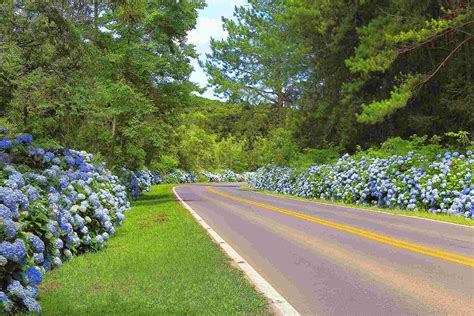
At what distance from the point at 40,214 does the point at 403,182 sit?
13.7 metres

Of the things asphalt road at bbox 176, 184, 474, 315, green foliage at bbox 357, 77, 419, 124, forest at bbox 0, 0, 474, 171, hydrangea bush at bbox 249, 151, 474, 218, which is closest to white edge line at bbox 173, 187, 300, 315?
asphalt road at bbox 176, 184, 474, 315

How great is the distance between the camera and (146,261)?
8.33 metres

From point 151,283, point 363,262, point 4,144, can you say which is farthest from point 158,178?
point 151,283

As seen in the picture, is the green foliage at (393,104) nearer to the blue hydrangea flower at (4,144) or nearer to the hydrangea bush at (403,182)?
the hydrangea bush at (403,182)

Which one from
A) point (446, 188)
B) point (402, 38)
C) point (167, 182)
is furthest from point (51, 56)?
point (167, 182)

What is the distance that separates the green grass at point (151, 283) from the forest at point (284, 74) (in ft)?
10.9

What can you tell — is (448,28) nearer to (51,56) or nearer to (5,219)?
(51,56)

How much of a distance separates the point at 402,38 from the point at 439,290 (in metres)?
16.0

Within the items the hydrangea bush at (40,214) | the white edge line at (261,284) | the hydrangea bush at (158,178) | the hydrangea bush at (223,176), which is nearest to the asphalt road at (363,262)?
the white edge line at (261,284)

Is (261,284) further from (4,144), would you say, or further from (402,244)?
(4,144)

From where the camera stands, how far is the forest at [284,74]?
416 inches

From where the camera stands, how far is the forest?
10562 millimetres

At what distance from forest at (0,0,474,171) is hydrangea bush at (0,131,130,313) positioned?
930 millimetres

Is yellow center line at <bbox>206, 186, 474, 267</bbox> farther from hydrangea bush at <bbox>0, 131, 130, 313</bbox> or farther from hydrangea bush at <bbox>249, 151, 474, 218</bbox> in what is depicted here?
hydrangea bush at <bbox>0, 131, 130, 313</bbox>
